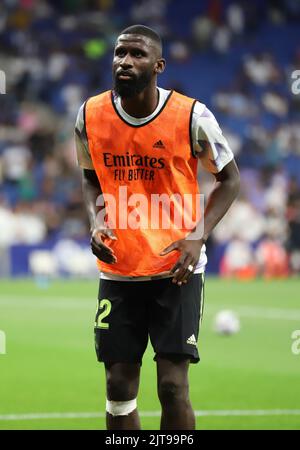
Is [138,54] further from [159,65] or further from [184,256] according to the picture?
[184,256]

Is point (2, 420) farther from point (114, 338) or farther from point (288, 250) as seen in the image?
point (288, 250)

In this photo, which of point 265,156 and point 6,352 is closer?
point 6,352

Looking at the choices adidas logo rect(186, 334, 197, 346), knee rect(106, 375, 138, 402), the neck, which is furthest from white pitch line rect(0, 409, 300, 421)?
the neck

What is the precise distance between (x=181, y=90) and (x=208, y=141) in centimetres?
2176

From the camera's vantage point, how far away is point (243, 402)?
9.08 metres

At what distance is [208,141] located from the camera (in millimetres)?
6098

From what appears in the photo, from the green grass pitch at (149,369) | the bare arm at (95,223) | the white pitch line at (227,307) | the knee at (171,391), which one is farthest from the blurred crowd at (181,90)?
the knee at (171,391)

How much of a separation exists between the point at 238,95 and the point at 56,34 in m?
5.13

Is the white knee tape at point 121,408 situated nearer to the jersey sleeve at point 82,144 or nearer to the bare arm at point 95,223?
the bare arm at point 95,223

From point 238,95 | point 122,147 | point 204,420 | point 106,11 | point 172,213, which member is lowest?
point 204,420

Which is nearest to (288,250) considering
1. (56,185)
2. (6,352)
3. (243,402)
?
(56,185)

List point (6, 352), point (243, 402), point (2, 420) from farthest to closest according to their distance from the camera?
point (6, 352), point (243, 402), point (2, 420)

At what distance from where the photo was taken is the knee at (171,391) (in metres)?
5.92

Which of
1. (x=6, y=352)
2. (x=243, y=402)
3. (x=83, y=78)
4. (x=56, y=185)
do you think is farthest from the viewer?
(x=83, y=78)
